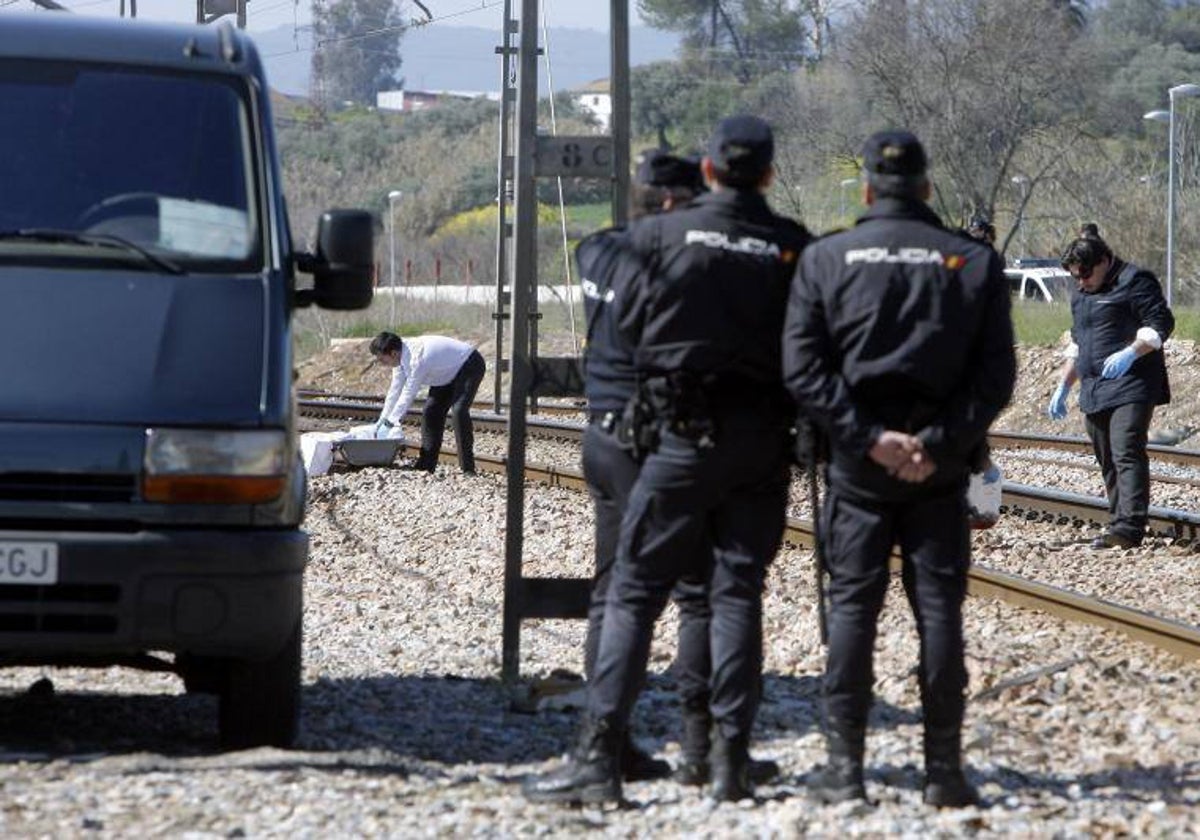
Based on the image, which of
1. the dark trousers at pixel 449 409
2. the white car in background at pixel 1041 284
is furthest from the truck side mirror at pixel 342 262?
the white car in background at pixel 1041 284

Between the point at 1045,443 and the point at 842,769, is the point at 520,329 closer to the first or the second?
the point at 842,769

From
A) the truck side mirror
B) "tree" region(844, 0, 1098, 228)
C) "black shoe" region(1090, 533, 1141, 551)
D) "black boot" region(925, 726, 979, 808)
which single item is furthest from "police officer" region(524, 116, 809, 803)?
"tree" region(844, 0, 1098, 228)

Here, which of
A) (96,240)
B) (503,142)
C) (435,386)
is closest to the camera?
(96,240)

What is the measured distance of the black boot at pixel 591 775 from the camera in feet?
20.5

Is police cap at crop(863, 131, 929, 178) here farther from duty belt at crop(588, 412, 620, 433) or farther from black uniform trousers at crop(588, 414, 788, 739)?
duty belt at crop(588, 412, 620, 433)

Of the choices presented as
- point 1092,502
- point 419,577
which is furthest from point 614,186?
point 1092,502

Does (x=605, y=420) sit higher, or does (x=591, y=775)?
(x=605, y=420)

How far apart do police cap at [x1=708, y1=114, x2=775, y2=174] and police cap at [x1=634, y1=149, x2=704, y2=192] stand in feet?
1.18

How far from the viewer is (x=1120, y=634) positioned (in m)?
9.79

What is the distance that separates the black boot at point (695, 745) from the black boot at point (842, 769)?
1.34ft

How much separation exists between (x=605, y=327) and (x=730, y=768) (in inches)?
54.0

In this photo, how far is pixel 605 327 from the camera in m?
6.57

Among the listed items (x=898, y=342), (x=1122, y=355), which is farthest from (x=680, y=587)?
(x=1122, y=355)

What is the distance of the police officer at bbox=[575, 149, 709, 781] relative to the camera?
651cm
